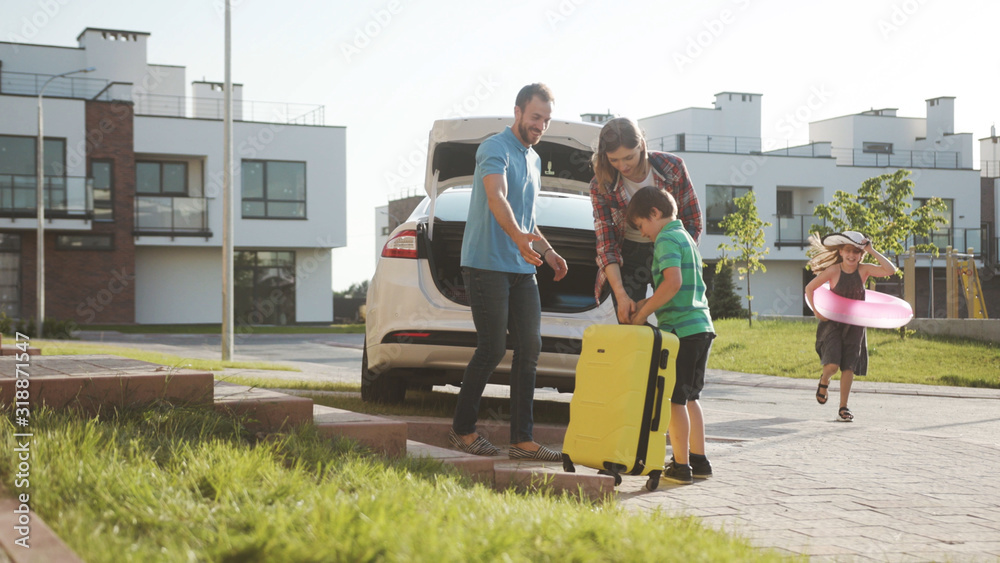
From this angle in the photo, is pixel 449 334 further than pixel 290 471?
Yes

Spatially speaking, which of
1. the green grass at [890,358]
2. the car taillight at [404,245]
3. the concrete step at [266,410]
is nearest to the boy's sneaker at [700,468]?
the concrete step at [266,410]

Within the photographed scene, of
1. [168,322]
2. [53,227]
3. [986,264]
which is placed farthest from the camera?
[986,264]

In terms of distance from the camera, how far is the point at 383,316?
19.7ft

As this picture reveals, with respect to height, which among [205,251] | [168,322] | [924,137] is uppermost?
[924,137]

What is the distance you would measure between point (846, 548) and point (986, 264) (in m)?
45.5

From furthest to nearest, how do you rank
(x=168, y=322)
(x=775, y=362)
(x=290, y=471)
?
(x=168, y=322) → (x=775, y=362) → (x=290, y=471)

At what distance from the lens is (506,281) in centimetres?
497

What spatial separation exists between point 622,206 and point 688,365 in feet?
3.28

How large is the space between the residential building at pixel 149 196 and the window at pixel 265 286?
0.05 meters

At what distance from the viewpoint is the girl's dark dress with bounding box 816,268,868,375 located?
28.1 ft

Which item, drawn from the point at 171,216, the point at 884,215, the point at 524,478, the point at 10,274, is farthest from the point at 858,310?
the point at 10,274

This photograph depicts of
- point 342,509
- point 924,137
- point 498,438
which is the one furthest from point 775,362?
point 924,137

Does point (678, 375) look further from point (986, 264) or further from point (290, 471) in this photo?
point (986, 264)

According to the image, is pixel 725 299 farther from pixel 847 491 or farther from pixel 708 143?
pixel 847 491
